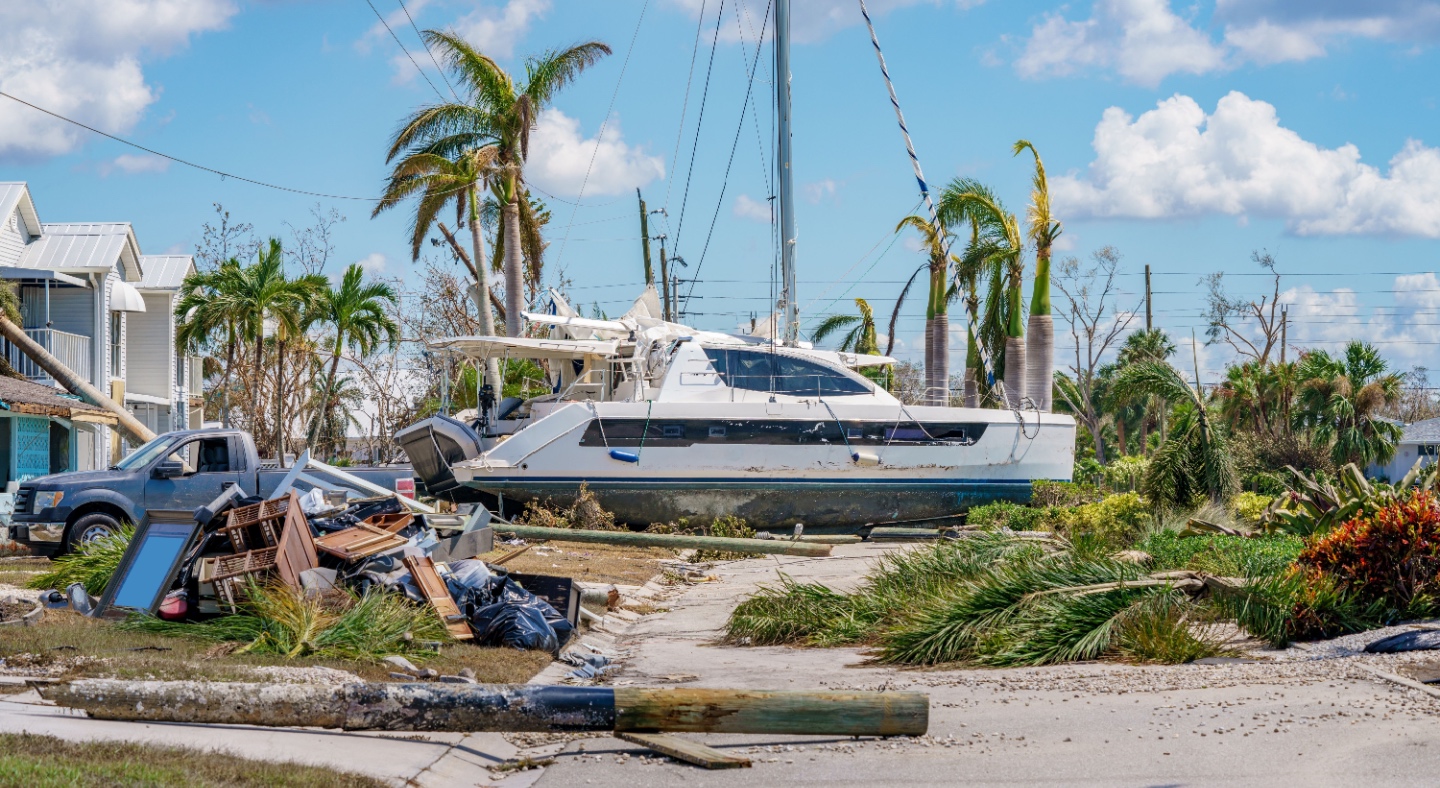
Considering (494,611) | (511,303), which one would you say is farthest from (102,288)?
(494,611)

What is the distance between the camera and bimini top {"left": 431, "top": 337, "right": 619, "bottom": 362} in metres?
24.0

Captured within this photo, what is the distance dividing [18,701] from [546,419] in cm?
1606

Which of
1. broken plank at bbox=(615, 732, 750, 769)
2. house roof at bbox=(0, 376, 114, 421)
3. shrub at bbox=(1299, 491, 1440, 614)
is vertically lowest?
broken plank at bbox=(615, 732, 750, 769)

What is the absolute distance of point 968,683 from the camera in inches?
353

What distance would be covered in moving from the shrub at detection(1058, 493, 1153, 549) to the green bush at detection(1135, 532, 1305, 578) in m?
2.51

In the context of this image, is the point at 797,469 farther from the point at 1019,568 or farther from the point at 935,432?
the point at 1019,568

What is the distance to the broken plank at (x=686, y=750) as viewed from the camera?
272 inches

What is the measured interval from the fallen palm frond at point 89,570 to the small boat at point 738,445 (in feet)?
34.6

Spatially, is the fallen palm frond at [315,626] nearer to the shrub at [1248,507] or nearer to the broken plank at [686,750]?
the broken plank at [686,750]

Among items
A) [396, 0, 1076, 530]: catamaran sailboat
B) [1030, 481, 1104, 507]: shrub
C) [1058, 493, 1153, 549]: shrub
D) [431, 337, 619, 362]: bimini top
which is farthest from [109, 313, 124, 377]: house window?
[1058, 493, 1153, 549]: shrub

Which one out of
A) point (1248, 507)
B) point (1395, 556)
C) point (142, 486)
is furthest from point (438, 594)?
point (1248, 507)

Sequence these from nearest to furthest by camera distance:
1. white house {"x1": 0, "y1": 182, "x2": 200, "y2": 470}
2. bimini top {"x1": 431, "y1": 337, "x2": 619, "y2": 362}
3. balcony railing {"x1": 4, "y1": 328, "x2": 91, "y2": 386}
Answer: bimini top {"x1": 431, "y1": 337, "x2": 619, "y2": 362} → balcony railing {"x1": 4, "y1": 328, "x2": 91, "y2": 386} → white house {"x1": 0, "y1": 182, "x2": 200, "y2": 470}

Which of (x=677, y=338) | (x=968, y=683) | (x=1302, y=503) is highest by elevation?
(x=677, y=338)

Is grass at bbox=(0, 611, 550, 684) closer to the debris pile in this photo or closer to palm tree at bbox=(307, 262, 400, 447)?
the debris pile
